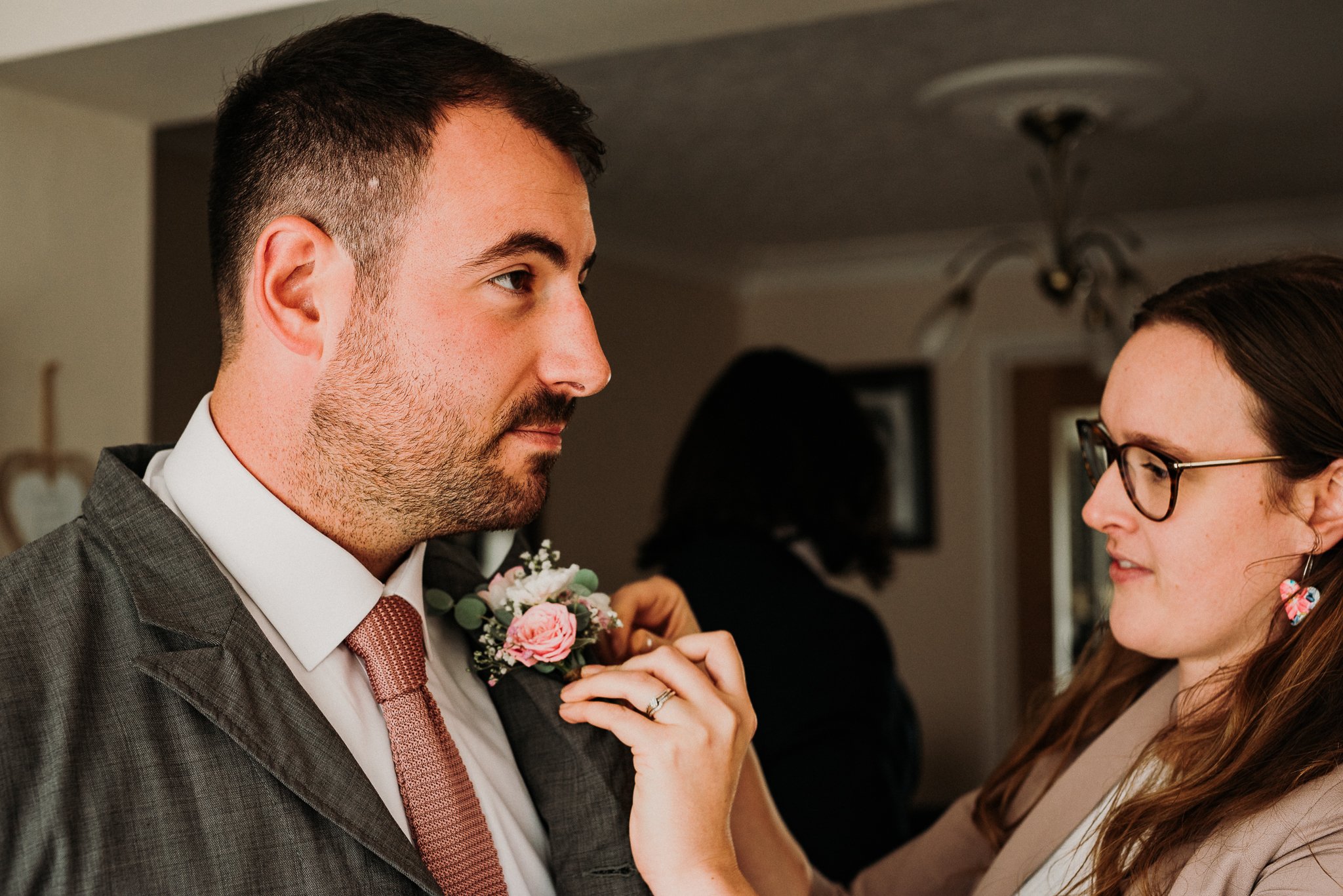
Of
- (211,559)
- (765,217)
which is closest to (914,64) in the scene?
(765,217)

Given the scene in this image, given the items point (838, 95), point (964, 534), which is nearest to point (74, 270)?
point (838, 95)

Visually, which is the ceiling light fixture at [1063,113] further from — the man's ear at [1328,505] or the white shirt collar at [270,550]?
the white shirt collar at [270,550]

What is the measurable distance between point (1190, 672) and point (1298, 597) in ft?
0.59

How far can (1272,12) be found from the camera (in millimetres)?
3150

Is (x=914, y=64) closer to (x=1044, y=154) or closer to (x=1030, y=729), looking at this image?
(x=1044, y=154)

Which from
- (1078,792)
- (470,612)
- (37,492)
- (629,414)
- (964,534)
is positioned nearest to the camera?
(470,612)

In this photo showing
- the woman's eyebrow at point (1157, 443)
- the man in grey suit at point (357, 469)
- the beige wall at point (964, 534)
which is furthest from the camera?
the beige wall at point (964, 534)

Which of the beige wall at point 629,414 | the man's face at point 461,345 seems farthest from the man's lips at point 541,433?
the beige wall at point 629,414

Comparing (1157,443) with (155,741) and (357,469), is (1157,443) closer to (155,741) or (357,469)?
(357,469)

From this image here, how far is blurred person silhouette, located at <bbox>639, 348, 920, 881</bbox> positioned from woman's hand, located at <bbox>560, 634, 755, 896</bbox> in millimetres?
937

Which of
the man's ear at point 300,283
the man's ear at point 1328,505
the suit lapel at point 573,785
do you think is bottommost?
the suit lapel at point 573,785

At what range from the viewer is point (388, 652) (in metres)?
1.22

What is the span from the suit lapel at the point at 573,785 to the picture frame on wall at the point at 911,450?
189 inches

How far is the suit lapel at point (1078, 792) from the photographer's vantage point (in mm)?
1602
